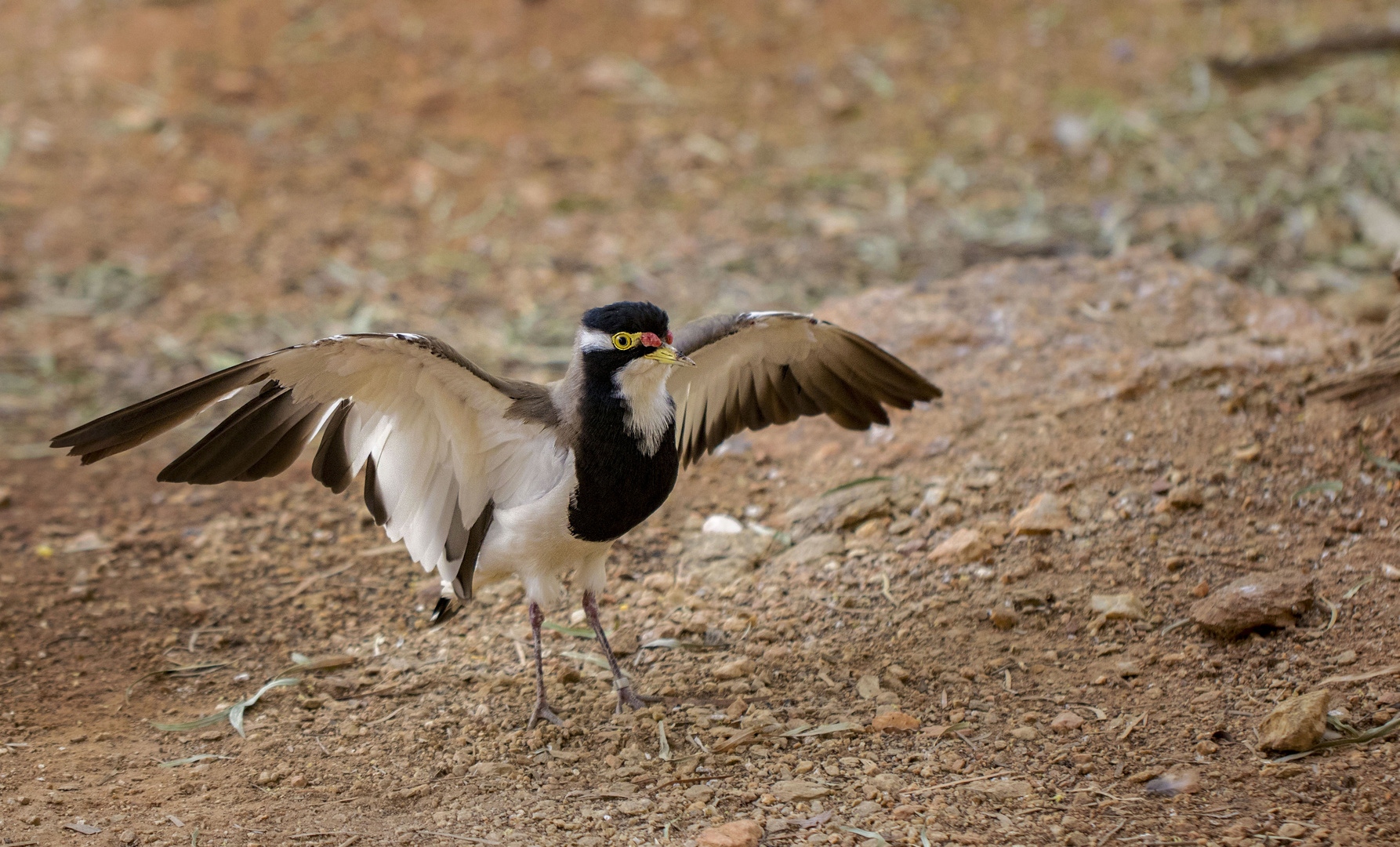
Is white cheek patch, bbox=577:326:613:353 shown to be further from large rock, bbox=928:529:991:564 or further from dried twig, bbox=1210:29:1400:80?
dried twig, bbox=1210:29:1400:80

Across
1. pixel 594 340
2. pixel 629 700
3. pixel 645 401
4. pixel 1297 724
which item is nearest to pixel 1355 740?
pixel 1297 724

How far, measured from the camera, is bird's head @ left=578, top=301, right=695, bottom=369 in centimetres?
395

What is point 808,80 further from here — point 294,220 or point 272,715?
point 272,715

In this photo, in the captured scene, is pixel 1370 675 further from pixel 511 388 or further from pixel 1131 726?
pixel 511 388

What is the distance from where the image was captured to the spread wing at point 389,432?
3.62m

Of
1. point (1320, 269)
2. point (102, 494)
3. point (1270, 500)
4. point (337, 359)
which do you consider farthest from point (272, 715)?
point (1320, 269)

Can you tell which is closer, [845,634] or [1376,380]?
[845,634]

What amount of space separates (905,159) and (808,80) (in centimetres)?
139

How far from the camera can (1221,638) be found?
394 centimetres

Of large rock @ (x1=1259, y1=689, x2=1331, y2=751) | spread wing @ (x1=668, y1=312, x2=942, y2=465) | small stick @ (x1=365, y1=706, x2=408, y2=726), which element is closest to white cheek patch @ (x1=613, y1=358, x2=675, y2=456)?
spread wing @ (x1=668, y1=312, x2=942, y2=465)

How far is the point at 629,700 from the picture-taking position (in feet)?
13.8

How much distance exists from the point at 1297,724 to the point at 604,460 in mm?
2251

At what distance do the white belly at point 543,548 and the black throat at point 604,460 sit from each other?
0.16 ft

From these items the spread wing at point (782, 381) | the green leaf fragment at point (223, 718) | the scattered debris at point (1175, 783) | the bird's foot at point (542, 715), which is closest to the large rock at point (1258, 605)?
the scattered debris at point (1175, 783)
